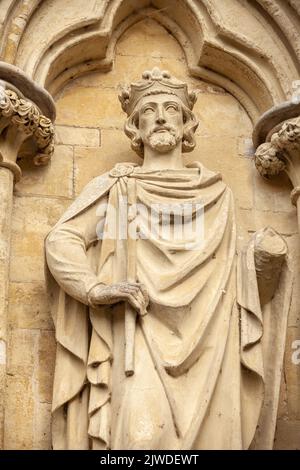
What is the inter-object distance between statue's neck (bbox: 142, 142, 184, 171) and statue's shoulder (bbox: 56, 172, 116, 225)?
0.22 metres

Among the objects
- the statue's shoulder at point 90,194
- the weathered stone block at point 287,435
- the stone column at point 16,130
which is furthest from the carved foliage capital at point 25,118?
the weathered stone block at point 287,435

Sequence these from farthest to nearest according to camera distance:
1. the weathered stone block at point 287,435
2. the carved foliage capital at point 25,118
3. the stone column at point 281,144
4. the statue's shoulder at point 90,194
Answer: the stone column at point 281,144
the carved foliage capital at point 25,118
the statue's shoulder at point 90,194
the weathered stone block at point 287,435

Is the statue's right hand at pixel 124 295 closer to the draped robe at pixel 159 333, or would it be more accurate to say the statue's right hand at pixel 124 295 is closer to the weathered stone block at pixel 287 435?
the draped robe at pixel 159 333

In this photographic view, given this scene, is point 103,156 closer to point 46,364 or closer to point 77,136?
point 77,136

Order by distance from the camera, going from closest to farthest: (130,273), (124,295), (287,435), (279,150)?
(124,295) < (130,273) < (287,435) < (279,150)

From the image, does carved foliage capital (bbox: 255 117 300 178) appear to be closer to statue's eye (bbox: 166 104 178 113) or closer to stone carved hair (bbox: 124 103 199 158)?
stone carved hair (bbox: 124 103 199 158)

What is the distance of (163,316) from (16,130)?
1268 millimetres

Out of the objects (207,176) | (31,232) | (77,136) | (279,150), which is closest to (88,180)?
(77,136)

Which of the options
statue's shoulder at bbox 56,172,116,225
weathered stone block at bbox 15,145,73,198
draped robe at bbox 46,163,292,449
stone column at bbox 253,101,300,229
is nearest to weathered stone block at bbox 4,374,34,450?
draped robe at bbox 46,163,292,449

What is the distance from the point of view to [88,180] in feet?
24.2

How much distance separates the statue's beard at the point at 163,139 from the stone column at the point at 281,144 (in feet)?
1.69

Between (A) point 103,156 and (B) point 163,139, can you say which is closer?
(B) point 163,139

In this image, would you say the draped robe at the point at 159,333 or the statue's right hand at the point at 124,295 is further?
the statue's right hand at the point at 124,295

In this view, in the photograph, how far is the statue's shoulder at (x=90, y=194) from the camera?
6840 mm
